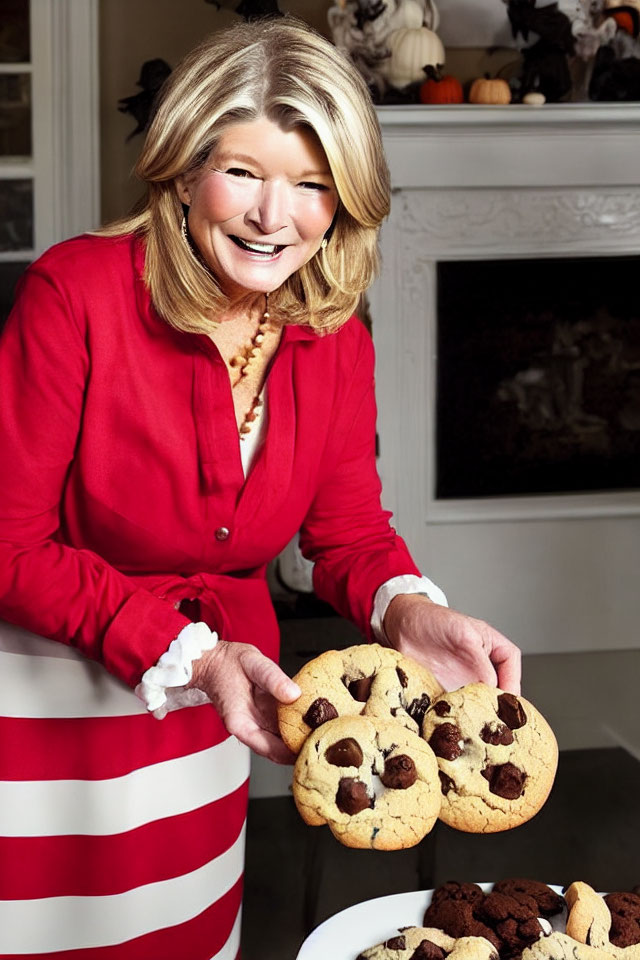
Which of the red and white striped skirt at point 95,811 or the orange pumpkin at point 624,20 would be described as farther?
the orange pumpkin at point 624,20

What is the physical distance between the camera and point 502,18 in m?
3.62

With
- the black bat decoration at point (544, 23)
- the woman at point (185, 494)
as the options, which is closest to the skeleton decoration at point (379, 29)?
the black bat decoration at point (544, 23)

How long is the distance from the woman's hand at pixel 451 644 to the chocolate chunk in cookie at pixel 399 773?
20cm

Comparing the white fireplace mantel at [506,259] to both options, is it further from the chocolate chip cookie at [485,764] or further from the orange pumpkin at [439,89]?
the chocolate chip cookie at [485,764]

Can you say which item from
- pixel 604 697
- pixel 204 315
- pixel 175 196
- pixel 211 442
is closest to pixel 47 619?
pixel 211 442

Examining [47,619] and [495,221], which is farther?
[495,221]

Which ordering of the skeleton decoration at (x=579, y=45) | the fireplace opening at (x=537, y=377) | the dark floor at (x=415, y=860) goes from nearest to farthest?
the dark floor at (x=415, y=860), the skeleton decoration at (x=579, y=45), the fireplace opening at (x=537, y=377)

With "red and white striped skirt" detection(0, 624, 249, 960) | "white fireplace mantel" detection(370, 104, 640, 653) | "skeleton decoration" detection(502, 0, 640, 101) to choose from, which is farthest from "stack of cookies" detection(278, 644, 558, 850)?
"skeleton decoration" detection(502, 0, 640, 101)

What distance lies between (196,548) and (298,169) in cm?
42

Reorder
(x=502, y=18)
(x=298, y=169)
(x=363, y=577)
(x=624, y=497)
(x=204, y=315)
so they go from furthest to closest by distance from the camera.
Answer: (x=624, y=497) → (x=502, y=18) → (x=363, y=577) → (x=204, y=315) → (x=298, y=169)

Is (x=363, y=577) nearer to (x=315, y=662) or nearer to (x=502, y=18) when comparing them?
(x=315, y=662)

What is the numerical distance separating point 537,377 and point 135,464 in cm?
300

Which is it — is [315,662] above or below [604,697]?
above

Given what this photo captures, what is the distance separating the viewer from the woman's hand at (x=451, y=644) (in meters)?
1.22
